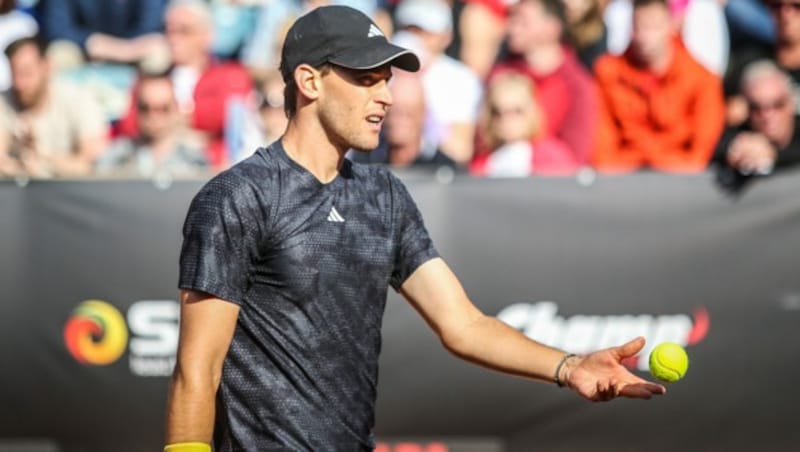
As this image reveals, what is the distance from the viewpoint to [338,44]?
3.75 metres

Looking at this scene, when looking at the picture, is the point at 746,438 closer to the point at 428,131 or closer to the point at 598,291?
the point at 598,291

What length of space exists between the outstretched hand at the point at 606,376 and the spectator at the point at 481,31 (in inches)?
174

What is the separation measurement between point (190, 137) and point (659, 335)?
10.2 ft

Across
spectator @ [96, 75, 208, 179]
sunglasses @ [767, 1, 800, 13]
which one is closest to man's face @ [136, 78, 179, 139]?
spectator @ [96, 75, 208, 179]

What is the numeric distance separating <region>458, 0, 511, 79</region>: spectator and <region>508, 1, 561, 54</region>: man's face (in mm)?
100

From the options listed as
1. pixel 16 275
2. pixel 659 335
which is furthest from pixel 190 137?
pixel 659 335

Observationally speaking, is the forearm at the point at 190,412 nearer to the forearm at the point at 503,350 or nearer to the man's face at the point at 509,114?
the forearm at the point at 503,350

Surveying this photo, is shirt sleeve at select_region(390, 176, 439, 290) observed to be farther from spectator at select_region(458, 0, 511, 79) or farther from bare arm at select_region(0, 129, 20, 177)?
bare arm at select_region(0, 129, 20, 177)

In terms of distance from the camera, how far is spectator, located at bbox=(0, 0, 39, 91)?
26.8 feet

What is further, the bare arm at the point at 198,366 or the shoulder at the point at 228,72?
the shoulder at the point at 228,72

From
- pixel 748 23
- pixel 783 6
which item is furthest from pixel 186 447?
pixel 783 6

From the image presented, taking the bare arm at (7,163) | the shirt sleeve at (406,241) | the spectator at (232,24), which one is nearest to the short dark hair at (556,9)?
the spectator at (232,24)

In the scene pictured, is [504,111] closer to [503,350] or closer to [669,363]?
[503,350]

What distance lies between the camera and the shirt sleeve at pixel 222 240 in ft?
11.5
